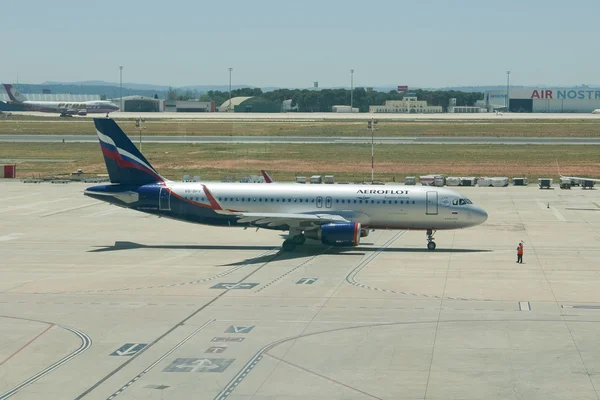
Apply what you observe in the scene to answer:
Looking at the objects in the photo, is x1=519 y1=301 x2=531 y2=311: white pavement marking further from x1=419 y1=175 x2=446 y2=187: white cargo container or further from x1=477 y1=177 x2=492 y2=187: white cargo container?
x1=477 y1=177 x2=492 y2=187: white cargo container

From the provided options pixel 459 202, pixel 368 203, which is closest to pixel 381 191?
pixel 368 203

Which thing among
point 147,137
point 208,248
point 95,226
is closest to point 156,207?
point 208,248

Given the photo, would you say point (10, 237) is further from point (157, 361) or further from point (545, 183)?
point (545, 183)

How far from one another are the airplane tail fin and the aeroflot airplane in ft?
0.23

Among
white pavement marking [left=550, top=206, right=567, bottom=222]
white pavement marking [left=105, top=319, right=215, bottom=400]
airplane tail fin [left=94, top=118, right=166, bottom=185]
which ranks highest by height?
airplane tail fin [left=94, top=118, right=166, bottom=185]

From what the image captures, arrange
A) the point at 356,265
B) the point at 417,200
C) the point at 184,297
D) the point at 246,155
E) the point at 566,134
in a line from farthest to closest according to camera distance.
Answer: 1. the point at 566,134
2. the point at 246,155
3. the point at 417,200
4. the point at 356,265
5. the point at 184,297

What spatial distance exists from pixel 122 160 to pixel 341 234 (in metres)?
16.9

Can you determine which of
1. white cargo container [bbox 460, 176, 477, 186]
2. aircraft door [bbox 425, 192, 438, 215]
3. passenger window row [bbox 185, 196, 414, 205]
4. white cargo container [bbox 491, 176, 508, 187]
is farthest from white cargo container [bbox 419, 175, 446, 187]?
passenger window row [bbox 185, 196, 414, 205]

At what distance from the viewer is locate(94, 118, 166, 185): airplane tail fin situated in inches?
2419

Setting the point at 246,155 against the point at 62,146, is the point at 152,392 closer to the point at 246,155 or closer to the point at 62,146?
the point at 246,155

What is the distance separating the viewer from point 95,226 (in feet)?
229

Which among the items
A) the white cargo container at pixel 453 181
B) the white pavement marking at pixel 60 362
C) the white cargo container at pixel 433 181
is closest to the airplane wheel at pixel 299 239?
the white pavement marking at pixel 60 362

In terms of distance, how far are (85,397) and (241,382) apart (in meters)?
5.27

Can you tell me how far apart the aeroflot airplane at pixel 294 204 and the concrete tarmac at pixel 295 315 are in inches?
76.8
